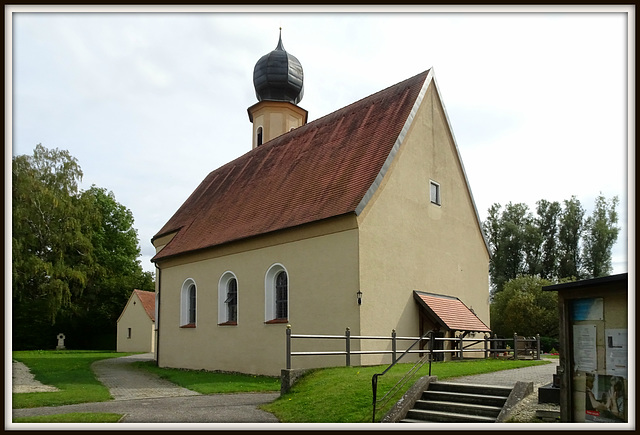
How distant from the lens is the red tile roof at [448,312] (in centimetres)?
1888

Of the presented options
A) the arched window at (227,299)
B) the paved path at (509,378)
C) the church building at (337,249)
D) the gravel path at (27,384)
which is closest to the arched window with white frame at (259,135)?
the church building at (337,249)

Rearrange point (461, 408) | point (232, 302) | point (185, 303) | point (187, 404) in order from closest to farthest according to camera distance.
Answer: point (461, 408), point (187, 404), point (232, 302), point (185, 303)

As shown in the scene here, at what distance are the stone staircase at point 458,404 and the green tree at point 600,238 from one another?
121 feet

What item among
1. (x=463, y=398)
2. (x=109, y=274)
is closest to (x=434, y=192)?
(x=463, y=398)

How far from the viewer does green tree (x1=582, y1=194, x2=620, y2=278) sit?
147ft

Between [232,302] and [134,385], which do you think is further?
[232,302]

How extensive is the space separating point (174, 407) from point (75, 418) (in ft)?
7.54

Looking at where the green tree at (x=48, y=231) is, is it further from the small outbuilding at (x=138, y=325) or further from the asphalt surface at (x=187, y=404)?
the asphalt surface at (x=187, y=404)

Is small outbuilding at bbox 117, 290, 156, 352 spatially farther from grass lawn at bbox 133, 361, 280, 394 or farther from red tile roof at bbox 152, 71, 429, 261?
grass lawn at bbox 133, 361, 280, 394

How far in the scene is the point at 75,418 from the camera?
34.7ft

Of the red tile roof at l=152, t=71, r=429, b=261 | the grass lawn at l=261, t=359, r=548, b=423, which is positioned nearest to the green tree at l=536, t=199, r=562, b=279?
the red tile roof at l=152, t=71, r=429, b=261

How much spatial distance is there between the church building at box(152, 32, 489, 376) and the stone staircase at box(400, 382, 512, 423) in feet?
18.3

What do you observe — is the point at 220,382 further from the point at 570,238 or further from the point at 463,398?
the point at 570,238

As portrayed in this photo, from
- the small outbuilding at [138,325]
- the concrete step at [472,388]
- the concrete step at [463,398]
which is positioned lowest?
the small outbuilding at [138,325]
